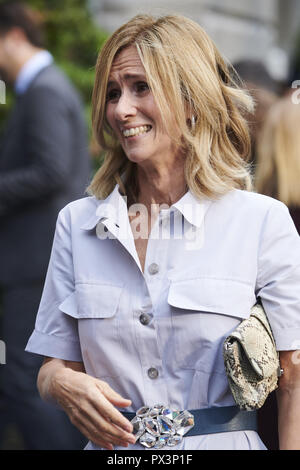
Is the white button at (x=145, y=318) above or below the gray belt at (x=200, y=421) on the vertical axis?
above

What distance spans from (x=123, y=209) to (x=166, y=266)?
26 cm

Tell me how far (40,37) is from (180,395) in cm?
309

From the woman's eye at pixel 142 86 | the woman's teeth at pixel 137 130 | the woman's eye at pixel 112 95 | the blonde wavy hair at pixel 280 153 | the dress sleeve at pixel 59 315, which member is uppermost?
the woman's eye at pixel 142 86

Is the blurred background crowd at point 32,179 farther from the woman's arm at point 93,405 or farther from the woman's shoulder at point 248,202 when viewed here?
the woman's arm at point 93,405

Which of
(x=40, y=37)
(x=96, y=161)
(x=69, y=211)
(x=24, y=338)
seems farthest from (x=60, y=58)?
(x=69, y=211)

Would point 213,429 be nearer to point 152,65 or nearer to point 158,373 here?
point 158,373

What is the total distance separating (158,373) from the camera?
273 cm

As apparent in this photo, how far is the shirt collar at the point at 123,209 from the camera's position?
2830 mm

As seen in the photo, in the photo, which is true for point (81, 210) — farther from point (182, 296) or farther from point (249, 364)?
point (249, 364)

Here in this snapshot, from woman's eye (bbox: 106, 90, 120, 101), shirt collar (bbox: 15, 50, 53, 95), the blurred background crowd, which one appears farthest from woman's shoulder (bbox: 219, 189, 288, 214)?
shirt collar (bbox: 15, 50, 53, 95)

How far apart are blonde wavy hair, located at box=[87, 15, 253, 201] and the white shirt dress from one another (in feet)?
0.30

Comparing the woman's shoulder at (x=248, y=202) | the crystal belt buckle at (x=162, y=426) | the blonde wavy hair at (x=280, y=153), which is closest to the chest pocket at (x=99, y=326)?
the crystal belt buckle at (x=162, y=426)

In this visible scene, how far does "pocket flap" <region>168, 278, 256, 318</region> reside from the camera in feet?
8.82

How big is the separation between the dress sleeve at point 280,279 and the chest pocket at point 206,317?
0.06 meters
